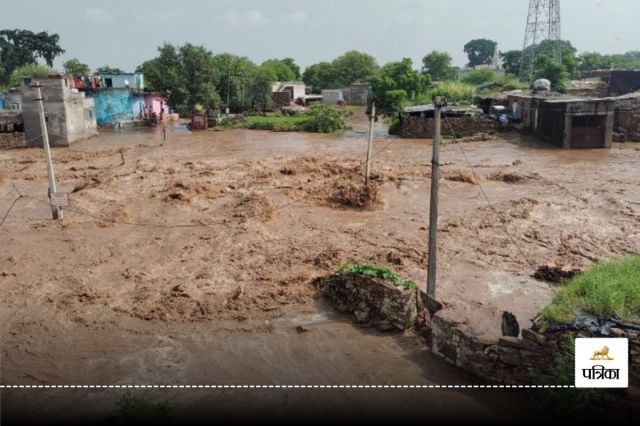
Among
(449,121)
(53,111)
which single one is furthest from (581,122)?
(53,111)

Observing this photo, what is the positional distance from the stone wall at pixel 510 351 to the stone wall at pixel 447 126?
93.9 feet

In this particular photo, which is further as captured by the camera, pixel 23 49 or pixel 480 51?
pixel 480 51

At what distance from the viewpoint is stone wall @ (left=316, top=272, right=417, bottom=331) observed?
902cm

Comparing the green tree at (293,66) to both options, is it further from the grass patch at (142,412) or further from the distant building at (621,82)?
the grass patch at (142,412)

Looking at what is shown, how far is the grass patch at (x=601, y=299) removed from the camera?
6.58 meters

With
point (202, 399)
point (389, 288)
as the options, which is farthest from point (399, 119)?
point (202, 399)

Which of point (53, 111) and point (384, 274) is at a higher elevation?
point (53, 111)

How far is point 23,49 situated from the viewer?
72.7m

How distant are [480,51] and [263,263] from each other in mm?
135663

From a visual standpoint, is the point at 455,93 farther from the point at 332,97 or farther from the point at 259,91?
the point at 332,97

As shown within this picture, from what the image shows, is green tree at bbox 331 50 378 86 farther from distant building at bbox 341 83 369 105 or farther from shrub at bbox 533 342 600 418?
shrub at bbox 533 342 600 418

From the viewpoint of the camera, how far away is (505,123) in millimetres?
35938

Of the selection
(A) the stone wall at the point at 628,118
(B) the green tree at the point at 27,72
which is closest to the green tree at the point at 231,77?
(B) the green tree at the point at 27,72

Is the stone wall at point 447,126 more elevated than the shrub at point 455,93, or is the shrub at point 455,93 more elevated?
the shrub at point 455,93
